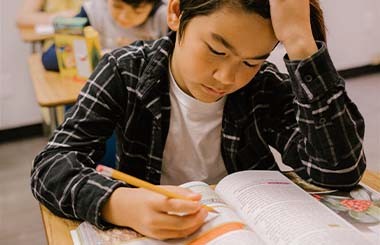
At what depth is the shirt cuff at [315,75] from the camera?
79 centimetres

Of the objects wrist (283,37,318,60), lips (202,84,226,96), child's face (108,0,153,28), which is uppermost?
wrist (283,37,318,60)

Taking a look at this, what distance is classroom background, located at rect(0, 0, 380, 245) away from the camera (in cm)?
222

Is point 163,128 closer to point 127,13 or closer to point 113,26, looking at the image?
point 127,13

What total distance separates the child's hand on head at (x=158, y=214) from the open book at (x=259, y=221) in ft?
0.05

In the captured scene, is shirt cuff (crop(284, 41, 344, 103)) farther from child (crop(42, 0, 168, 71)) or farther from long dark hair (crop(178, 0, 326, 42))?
child (crop(42, 0, 168, 71))

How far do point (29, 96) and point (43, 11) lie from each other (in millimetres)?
601

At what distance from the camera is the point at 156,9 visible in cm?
219

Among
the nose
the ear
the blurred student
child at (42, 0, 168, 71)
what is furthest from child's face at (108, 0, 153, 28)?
the nose

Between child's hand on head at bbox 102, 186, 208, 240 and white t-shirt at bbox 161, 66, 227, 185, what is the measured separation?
303mm

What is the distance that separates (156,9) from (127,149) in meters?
1.34

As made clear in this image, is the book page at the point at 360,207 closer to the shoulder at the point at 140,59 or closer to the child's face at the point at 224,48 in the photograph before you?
the child's face at the point at 224,48

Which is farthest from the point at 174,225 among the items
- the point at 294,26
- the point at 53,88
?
the point at 53,88

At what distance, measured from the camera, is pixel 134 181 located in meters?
0.61

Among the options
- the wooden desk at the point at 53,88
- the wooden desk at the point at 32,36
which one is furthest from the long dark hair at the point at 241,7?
the wooden desk at the point at 32,36
